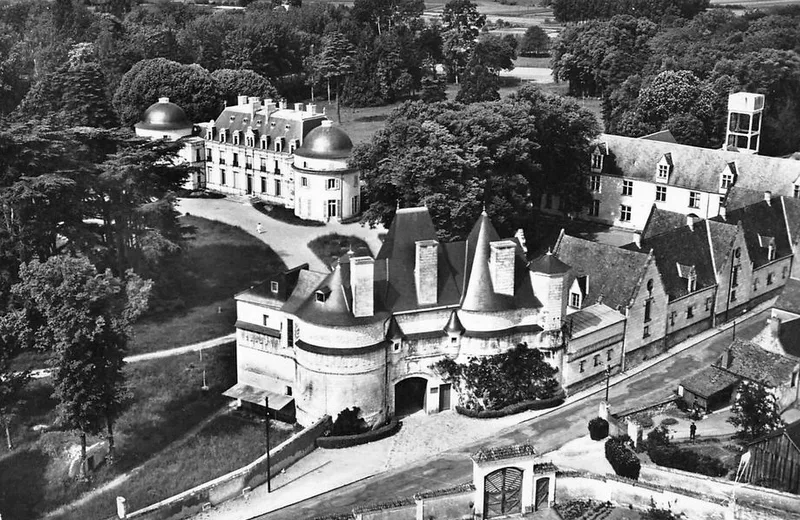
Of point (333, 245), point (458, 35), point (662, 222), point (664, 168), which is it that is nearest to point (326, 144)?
point (333, 245)

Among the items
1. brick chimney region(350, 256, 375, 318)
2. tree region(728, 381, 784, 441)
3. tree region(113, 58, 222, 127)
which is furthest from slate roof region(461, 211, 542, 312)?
tree region(113, 58, 222, 127)

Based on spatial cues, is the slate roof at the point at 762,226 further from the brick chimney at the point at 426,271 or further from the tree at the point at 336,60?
the tree at the point at 336,60

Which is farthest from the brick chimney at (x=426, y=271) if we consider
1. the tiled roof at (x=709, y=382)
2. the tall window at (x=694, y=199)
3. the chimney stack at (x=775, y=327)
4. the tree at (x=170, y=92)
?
the tree at (x=170, y=92)

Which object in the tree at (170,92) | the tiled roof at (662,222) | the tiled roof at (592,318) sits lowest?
the tiled roof at (592,318)

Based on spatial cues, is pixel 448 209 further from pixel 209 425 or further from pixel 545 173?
pixel 209 425

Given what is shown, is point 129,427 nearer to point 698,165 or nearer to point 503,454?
point 503,454

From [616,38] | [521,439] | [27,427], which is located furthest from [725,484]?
[616,38]

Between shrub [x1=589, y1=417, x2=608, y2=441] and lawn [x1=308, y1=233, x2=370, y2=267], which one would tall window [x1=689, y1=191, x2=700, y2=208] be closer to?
lawn [x1=308, y1=233, x2=370, y2=267]
